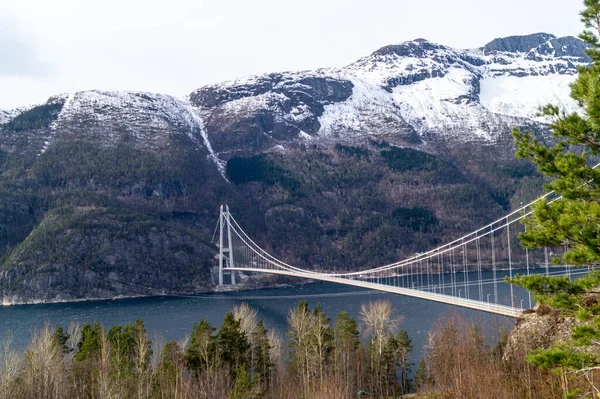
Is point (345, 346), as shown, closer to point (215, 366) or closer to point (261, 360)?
point (261, 360)

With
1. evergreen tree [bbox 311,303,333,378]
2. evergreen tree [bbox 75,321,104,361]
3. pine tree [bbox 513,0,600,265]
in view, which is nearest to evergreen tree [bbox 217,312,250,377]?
evergreen tree [bbox 311,303,333,378]

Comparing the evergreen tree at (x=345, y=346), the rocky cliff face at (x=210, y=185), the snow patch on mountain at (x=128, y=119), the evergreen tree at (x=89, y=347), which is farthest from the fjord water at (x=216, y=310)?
the snow patch on mountain at (x=128, y=119)

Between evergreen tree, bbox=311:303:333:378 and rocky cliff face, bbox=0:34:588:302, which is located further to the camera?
rocky cliff face, bbox=0:34:588:302

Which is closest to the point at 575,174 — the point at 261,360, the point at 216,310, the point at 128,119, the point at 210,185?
the point at 261,360

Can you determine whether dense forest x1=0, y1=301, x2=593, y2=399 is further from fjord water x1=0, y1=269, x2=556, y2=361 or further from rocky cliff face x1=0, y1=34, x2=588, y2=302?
rocky cliff face x1=0, y1=34, x2=588, y2=302

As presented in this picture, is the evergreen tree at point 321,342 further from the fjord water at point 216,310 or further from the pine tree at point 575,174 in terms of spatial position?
the pine tree at point 575,174

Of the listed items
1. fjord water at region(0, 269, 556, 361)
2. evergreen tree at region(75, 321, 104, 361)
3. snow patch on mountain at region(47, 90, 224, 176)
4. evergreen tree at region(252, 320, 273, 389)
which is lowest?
fjord water at region(0, 269, 556, 361)
